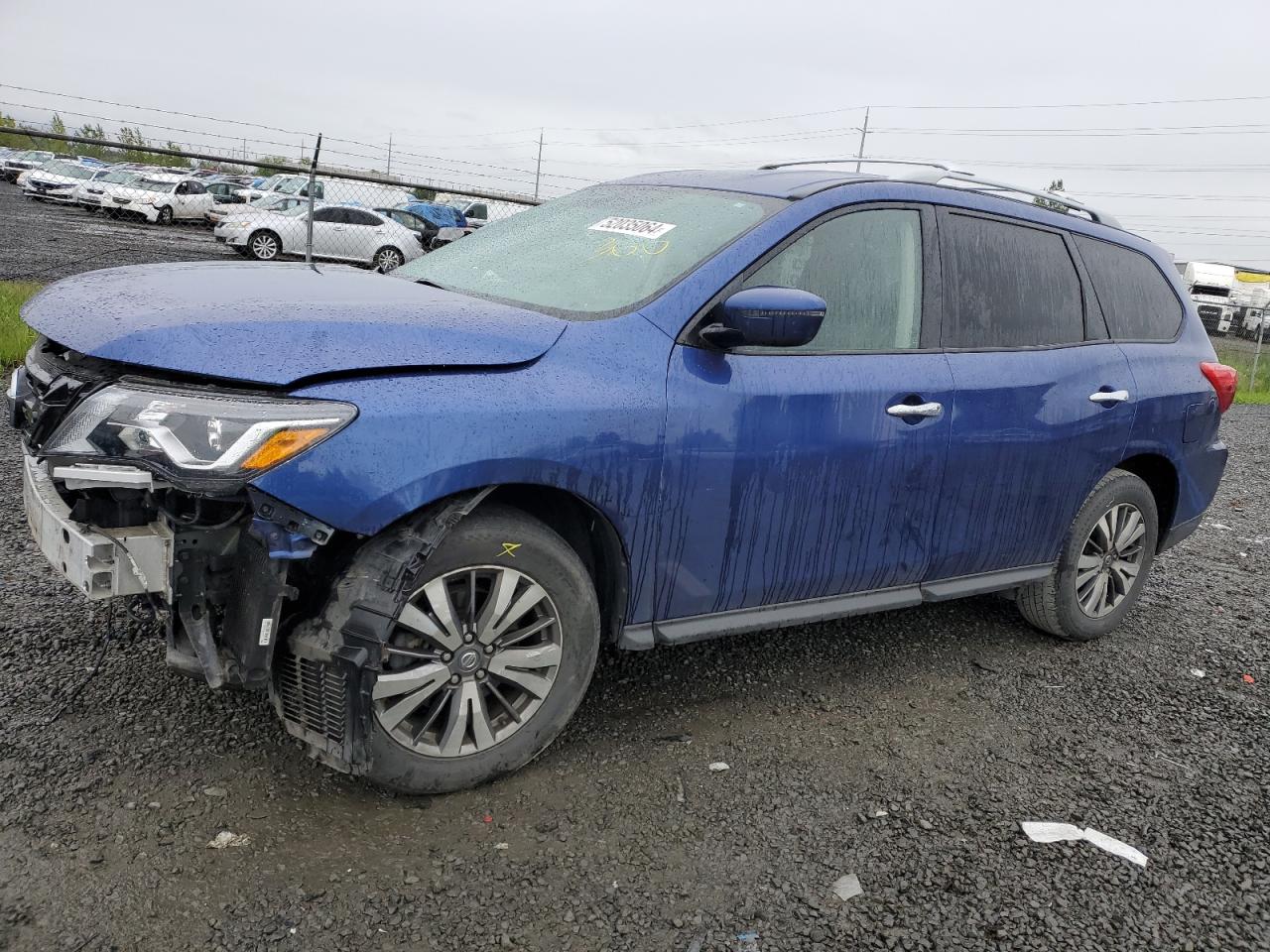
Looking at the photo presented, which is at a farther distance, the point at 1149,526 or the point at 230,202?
the point at 230,202

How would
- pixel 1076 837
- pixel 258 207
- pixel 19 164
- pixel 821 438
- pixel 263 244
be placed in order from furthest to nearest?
pixel 19 164 < pixel 258 207 < pixel 263 244 < pixel 821 438 < pixel 1076 837

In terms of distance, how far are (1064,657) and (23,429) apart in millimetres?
4100

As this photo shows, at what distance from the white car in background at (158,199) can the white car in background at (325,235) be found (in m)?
8.72

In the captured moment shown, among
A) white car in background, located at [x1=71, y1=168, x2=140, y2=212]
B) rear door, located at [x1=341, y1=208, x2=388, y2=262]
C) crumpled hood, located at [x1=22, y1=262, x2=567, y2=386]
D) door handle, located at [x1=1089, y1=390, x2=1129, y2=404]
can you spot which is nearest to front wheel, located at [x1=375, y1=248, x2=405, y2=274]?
rear door, located at [x1=341, y1=208, x2=388, y2=262]

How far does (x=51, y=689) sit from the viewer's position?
128 inches

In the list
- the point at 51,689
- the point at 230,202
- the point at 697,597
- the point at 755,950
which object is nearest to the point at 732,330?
the point at 697,597

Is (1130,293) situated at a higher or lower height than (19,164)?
higher

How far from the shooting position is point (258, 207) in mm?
27031

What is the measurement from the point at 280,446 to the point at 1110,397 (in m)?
3.37

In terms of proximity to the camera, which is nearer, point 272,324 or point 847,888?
point 272,324

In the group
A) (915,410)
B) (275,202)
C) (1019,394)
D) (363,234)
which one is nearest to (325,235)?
(363,234)

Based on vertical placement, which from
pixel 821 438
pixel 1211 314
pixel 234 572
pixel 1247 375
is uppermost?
pixel 821 438

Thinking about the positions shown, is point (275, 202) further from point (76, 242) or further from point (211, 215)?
point (76, 242)

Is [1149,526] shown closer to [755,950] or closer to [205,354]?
[755,950]
